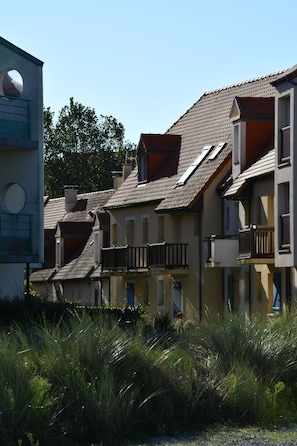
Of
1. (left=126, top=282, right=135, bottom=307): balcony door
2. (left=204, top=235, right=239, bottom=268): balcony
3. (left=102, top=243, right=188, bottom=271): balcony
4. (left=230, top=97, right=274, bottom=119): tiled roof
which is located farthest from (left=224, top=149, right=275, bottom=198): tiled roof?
(left=126, top=282, right=135, bottom=307): balcony door

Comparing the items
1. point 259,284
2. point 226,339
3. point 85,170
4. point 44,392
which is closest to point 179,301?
point 259,284

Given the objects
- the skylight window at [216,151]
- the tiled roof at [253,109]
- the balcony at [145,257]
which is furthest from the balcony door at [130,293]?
the tiled roof at [253,109]

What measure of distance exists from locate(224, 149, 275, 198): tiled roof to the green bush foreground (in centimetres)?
2209

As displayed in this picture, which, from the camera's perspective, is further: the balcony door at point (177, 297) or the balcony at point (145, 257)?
the balcony door at point (177, 297)

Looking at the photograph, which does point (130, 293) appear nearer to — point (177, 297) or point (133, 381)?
point (177, 297)

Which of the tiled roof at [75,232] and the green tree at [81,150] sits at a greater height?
the green tree at [81,150]

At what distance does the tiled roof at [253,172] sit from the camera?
149 feet

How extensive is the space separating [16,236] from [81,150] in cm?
7461

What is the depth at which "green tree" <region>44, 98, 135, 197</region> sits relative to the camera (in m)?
104

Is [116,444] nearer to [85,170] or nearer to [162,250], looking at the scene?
[162,250]

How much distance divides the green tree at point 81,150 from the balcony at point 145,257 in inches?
1681

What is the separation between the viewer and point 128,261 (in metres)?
58.2

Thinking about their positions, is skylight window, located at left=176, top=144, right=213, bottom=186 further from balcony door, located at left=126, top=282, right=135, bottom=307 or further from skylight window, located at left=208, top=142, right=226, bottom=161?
balcony door, located at left=126, top=282, right=135, bottom=307

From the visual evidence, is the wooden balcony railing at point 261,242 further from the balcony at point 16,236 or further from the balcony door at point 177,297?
the balcony at point 16,236
